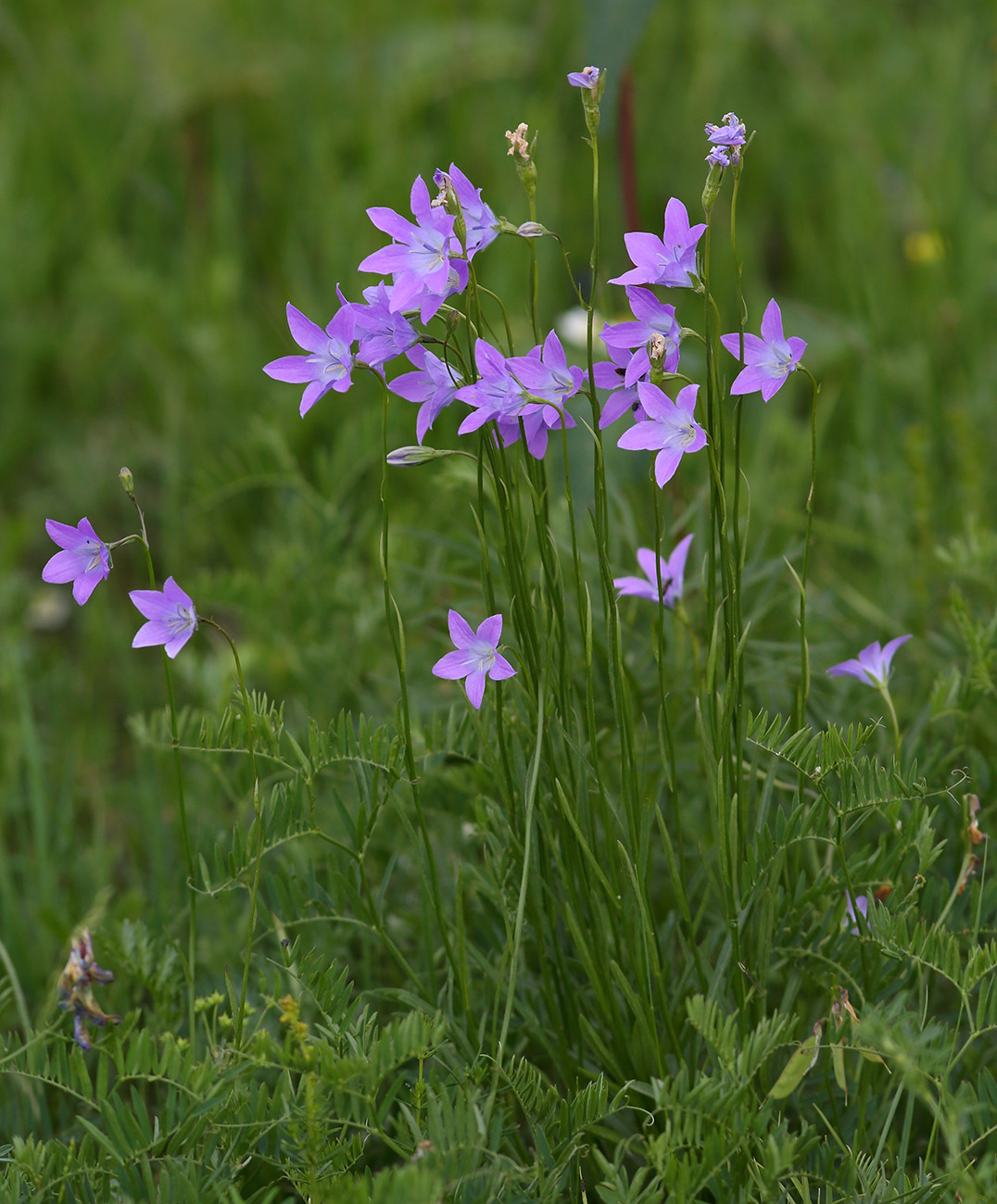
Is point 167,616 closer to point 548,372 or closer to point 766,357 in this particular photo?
point 548,372

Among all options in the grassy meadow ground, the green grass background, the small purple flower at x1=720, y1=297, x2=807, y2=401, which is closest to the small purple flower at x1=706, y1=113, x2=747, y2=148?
the small purple flower at x1=720, y1=297, x2=807, y2=401

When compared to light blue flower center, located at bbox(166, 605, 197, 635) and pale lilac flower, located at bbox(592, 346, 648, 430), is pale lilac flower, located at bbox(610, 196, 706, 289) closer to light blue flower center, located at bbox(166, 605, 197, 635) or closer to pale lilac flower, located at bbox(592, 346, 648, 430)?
pale lilac flower, located at bbox(592, 346, 648, 430)

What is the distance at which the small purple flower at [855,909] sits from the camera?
1.00 meters

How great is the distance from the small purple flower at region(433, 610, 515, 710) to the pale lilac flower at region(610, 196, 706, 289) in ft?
0.92

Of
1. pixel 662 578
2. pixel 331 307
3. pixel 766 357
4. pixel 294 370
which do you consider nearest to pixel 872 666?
pixel 662 578

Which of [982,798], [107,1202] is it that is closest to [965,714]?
[982,798]

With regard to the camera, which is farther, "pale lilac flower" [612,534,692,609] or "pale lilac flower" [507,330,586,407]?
"pale lilac flower" [612,534,692,609]

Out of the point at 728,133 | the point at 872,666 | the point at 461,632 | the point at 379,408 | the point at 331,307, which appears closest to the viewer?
the point at 728,133

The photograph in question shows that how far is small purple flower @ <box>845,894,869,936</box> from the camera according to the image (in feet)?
3.29

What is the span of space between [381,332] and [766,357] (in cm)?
29

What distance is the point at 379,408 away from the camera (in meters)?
1.95

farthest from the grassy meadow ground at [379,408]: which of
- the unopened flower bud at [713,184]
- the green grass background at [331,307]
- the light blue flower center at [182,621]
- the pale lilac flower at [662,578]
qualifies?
the unopened flower bud at [713,184]

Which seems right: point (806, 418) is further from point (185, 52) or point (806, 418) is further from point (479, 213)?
point (185, 52)

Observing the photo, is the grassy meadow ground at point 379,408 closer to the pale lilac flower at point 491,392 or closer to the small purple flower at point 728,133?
the pale lilac flower at point 491,392
